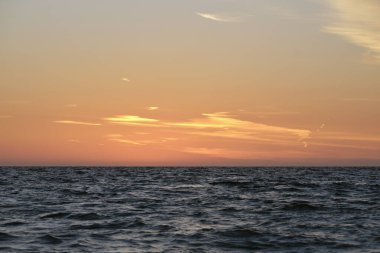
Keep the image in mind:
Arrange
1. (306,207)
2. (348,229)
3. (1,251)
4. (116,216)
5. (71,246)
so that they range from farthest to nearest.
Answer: (306,207), (116,216), (348,229), (71,246), (1,251)

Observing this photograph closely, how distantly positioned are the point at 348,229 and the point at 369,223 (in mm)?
2412

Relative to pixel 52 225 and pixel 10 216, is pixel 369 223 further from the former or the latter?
pixel 10 216

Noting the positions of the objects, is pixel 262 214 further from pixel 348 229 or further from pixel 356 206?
pixel 356 206

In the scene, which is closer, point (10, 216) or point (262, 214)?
point (10, 216)

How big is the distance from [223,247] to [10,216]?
41.8ft

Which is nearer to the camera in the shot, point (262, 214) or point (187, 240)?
point (187, 240)

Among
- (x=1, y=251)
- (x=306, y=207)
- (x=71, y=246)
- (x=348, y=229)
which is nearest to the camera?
(x=1, y=251)

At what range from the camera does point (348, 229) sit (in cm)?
2191

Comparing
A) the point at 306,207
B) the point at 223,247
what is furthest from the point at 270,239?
the point at 306,207

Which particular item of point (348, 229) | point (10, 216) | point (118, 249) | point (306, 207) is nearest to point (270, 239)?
point (348, 229)

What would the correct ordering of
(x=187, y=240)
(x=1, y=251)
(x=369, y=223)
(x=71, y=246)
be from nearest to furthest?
(x=1, y=251), (x=71, y=246), (x=187, y=240), (x=369, y=223)

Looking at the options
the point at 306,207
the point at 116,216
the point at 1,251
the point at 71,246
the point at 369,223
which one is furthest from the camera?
the point at 306,207

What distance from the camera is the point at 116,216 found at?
25.6m

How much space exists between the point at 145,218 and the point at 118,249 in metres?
7.89
